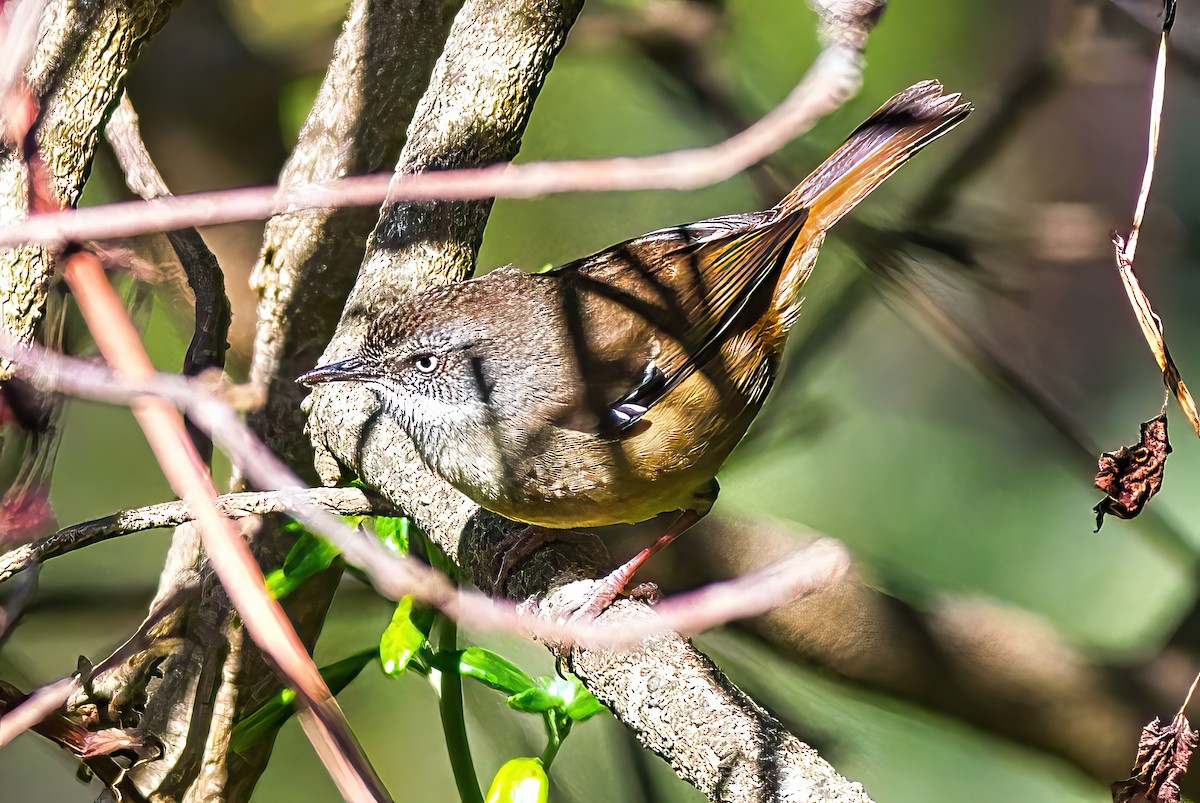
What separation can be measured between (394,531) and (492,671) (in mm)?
383

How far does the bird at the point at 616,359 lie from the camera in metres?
1.86

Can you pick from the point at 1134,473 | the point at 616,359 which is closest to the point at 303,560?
the point at 616,359

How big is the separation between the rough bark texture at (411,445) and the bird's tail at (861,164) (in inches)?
25.5

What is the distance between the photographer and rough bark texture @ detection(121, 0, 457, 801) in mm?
2068

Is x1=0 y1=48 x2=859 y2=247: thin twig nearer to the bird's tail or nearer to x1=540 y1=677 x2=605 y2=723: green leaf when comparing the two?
x1=540 y1=677 x2=605 y2=723: green leaf

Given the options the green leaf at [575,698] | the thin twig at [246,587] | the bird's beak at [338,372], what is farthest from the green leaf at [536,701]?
the thin twig at [246,587]

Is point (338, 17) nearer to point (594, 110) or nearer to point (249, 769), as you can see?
point (594, 110)

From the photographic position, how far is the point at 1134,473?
121cm

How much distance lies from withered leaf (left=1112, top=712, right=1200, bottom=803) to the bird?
2.72ft

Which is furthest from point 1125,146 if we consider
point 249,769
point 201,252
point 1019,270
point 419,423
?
point 249,769

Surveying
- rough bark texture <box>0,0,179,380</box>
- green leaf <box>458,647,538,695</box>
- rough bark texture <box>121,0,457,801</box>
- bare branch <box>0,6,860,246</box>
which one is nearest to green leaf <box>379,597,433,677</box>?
green leaf <box>458,647,538,695</box>

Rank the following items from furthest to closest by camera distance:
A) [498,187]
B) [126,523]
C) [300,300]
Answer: [300,300]
[126,523]
[498,187]

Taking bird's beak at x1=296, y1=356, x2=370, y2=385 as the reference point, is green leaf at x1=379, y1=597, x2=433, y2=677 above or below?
below

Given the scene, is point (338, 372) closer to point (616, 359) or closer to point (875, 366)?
point (616, 359)
